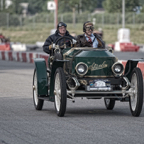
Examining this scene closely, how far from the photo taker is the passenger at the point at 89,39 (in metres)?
11.1

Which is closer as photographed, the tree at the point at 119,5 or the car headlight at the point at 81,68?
the car headlight at the point at 81,68

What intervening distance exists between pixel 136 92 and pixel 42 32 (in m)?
66.4

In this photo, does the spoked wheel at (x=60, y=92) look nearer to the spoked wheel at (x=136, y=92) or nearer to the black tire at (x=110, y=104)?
the spoked wheel at (x=136, y=92)

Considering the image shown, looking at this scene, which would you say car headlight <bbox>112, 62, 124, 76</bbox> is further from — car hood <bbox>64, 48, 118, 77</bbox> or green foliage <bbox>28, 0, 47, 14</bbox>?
green foliage <bbox>28, 0, 47, 14</bbox>

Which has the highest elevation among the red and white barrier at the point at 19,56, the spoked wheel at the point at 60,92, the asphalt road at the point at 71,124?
the spoked wheel at the point at 60,92

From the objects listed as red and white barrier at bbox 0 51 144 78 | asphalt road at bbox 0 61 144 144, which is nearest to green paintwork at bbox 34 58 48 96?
asphalt road at bbox 0 61 144 144

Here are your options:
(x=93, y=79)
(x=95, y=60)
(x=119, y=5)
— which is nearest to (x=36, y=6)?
(x=119, y=5)

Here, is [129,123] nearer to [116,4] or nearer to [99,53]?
[99,53]

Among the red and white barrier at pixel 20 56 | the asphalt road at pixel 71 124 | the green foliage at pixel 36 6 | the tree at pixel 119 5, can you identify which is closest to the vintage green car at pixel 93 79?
the asphalt road at pixel 71 124

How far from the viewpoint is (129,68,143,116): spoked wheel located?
960 cm

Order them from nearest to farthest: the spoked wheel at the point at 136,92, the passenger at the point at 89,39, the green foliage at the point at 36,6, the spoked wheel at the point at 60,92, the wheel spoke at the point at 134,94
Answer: the spoked wheel at the point at 60,92 < the spoked wheel at the point at 136,92 < the wheel spoke at the point at 134,94 < the passenger at the point at 89,39 < the green foliage at the point at 36,6

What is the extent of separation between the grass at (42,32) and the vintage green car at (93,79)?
189 feet

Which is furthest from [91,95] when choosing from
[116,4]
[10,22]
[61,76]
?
[116,4]

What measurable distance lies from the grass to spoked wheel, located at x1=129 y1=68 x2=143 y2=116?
57.7 meters
